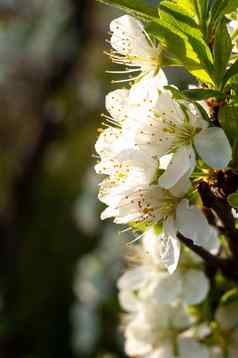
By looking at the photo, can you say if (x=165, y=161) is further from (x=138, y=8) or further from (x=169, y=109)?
(x=138, y=8)

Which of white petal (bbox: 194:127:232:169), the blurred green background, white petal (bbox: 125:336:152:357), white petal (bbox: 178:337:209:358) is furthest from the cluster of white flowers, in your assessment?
the blurred green background

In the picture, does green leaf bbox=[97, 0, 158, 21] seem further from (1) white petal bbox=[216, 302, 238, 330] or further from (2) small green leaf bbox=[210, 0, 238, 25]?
(1) white petal bbox=[216, 302, 238, 330]

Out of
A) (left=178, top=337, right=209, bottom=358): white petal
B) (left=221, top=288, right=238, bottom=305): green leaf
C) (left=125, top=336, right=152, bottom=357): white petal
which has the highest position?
(left=221, top=288, right=238, bottom=305): green leaf

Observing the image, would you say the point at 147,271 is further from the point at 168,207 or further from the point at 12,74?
the point at 12,74

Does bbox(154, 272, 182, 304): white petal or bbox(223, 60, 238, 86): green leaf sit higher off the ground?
bbox(223, 60, 238, 86): green leaf

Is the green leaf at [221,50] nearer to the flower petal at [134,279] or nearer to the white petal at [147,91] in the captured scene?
the white petal at [147,91]

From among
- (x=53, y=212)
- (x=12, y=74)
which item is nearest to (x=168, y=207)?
(x=12, y=74)
